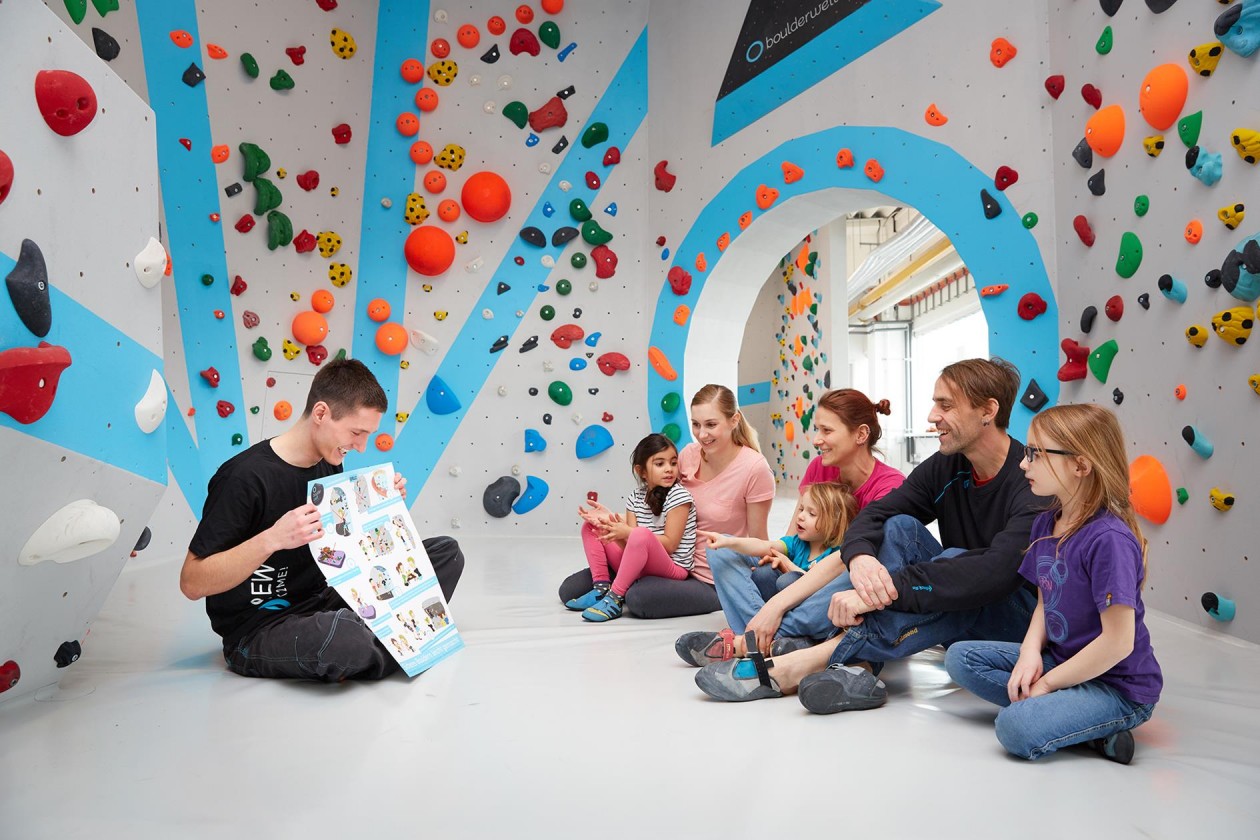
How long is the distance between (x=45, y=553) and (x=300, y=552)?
1.97 ft

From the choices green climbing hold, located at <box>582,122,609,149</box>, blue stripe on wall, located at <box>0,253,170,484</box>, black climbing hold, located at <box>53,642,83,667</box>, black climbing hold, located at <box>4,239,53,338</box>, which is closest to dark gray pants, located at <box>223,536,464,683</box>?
black climbing hold, located at <box>53,642,83,667</box>

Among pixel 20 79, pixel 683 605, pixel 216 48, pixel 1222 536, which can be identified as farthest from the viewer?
pixel 216 48

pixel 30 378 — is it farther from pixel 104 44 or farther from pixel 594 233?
pixel 594 233

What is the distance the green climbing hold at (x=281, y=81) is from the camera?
502 cm

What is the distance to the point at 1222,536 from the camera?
2.66 m

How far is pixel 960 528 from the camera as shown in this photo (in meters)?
2.24

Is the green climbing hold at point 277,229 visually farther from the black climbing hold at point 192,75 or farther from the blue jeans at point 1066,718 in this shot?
the blue jeans at point 1066,718

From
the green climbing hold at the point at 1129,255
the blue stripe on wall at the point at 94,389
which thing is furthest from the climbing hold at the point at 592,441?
the blue stripe on wall at the point at 94,389

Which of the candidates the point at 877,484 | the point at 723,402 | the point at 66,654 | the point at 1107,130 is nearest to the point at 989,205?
the point at 1107,130

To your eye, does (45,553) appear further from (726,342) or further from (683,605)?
(726,342)

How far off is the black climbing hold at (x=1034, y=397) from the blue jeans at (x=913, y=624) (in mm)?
1516

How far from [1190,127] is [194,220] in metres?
4.42

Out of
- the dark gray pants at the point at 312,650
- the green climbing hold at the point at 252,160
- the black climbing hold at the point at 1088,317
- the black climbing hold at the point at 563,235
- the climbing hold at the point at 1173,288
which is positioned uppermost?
the green climbing hold at the point at 252,160

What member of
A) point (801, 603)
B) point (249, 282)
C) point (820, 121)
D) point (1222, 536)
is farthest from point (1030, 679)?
point (249, 282)
